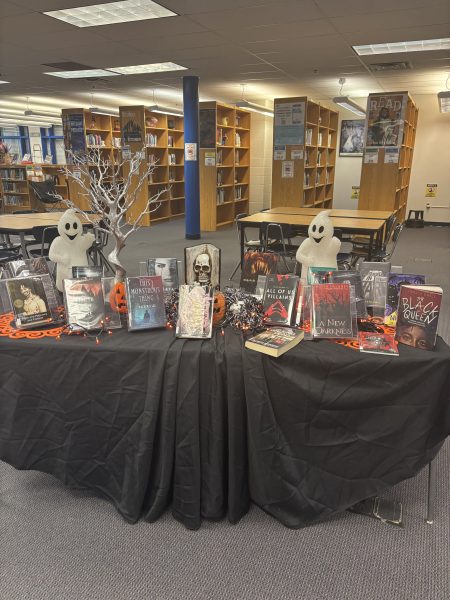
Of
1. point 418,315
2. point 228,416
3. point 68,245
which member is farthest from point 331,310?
point 68,245

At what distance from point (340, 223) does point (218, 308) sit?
11.6 ft

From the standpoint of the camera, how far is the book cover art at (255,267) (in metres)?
2.25

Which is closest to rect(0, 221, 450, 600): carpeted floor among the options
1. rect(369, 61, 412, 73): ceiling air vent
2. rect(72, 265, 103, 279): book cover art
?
rect(72, 265, 103, 279): book cover art

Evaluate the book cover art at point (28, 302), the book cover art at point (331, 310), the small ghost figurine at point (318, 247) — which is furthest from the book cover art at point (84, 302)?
the small ghost figurine at point (318, 247)

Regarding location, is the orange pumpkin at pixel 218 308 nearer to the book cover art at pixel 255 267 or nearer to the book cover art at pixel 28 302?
the book cover art at pixel 255 267

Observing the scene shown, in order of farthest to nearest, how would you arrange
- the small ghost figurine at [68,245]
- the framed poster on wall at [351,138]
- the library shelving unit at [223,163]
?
1. the framed poster on wall at [351,138]
2. the library shelving unit at [223,163]
3. the small ghost figurine at [68,245]

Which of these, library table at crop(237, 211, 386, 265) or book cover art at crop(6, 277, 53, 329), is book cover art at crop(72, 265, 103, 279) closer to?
book cover art at crop(6, 277, 53, 329)

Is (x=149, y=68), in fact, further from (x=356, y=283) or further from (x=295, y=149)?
(x=356, y=283)

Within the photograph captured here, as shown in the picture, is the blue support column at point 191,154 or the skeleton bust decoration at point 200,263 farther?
the blue support column at point 191,154

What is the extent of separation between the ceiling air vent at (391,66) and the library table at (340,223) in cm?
278

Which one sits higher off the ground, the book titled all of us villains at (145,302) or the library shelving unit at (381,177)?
the library shelving unit at (381,177)

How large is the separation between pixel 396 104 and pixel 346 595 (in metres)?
7.23

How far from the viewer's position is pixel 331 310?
177 cm

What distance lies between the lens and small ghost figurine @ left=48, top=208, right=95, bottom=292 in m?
2.69
